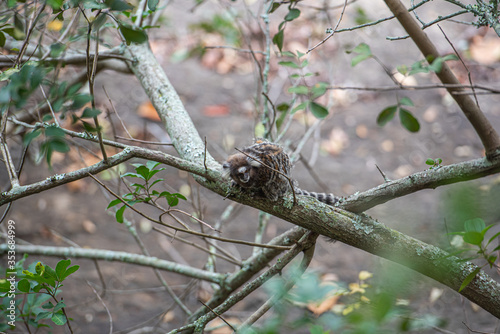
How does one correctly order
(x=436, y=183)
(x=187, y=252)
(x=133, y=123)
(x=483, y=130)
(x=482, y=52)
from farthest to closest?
(x=482, y=52)
(x=133, y=123)
(x=187, y=252)
(x=483, y=130)
(x=436, y=183)

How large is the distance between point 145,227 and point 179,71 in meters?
3.28

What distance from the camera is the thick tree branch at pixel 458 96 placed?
2.23 metres

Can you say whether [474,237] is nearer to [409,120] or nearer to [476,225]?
[476,225]

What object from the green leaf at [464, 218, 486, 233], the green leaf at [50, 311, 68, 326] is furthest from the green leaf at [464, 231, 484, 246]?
the green leaf at [50, 311, 68, 326]

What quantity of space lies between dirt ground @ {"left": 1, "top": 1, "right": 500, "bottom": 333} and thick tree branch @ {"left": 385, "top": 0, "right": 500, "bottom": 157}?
4.02ft

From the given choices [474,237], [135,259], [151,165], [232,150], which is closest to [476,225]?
[474,237]

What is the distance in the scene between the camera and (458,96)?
7.67ft

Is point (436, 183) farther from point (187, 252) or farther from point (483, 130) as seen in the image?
point (187, 252)

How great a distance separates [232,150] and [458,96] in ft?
12.1

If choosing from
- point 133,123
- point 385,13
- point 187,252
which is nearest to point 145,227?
point 187,252

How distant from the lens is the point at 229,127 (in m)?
6.52

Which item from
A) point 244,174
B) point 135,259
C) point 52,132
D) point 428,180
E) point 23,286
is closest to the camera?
point 52,132

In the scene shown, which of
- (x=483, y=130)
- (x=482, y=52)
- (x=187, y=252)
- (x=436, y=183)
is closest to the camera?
(x=436, y=183)

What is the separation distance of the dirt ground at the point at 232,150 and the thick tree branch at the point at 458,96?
122cm
